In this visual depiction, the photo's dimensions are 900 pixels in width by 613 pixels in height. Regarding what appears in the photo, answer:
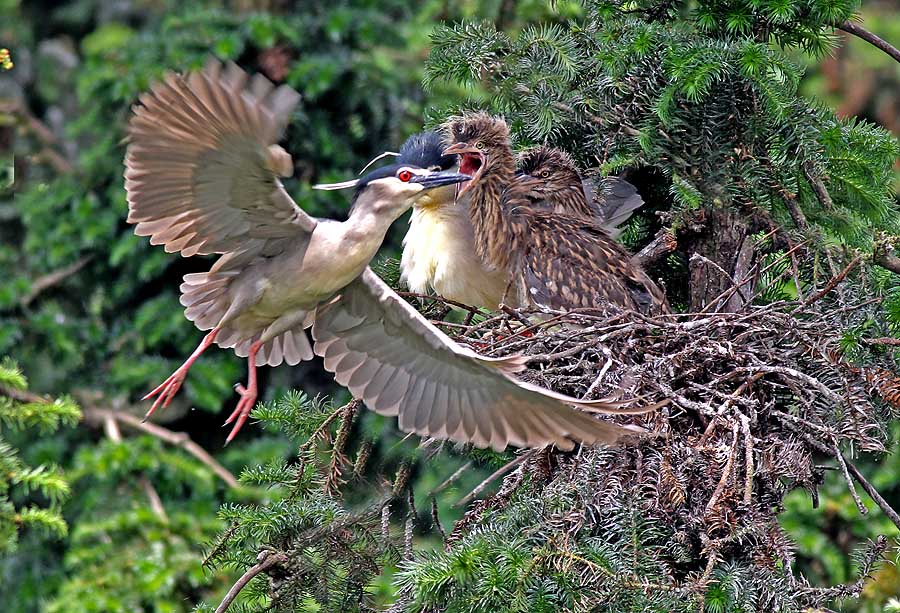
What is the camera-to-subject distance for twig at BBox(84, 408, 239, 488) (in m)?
5.23

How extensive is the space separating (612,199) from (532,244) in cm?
30

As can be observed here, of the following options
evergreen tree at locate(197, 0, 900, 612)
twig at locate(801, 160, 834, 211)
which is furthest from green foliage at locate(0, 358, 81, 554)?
twig at locate(801, 160, 834, 211)

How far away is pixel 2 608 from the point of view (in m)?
5.41

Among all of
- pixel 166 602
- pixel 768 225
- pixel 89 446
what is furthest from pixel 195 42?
pixel 768 225

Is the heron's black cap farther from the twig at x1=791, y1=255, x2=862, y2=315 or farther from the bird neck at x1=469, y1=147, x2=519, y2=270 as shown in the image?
the twig at x1=791, y1=255, x2=862, y2=315

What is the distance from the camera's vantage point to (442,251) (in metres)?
4.43

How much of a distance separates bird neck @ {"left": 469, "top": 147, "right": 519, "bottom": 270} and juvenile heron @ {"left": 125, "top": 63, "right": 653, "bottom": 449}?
529 mm

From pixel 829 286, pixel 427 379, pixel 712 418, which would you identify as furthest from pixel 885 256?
pixel 427 379

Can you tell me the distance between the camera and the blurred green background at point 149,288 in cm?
500

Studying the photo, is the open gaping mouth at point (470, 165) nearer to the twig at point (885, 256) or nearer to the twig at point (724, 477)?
the twig at point (885, 256)

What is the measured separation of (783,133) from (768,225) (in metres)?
0.31

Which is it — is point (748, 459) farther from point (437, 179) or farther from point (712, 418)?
point (437, 179)

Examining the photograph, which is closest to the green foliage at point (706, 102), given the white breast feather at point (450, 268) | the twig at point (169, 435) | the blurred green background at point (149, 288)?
the white breast feather at point (450, 268)

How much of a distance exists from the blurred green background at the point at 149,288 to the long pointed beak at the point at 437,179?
4.65ft
